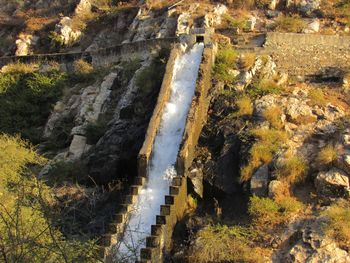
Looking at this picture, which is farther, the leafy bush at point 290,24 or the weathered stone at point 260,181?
the leafy bush at point 290,24

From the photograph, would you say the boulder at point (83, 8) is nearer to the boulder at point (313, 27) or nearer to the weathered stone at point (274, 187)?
the boulder at point (313, 27)

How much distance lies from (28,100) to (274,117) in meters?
11.5

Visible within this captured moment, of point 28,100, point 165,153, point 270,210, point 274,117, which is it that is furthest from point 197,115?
point 28,100

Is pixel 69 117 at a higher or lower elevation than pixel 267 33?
lower

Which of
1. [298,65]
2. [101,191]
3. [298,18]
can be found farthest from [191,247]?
[298,18]

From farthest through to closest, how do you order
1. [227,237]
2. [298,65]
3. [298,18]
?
[298,18] < [298,65] < [227,237]

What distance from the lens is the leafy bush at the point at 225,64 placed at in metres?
19.5

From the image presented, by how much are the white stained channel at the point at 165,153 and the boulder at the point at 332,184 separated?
154 inches

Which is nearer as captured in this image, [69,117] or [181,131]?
[181,131]

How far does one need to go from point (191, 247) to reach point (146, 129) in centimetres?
578

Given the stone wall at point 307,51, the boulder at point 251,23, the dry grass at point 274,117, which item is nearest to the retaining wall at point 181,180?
the dry grass at point 274,117

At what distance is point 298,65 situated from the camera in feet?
68.9

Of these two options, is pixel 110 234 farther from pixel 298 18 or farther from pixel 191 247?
pixel 298 18

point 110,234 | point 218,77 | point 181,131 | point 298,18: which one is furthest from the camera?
point 298,18
